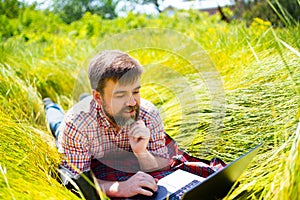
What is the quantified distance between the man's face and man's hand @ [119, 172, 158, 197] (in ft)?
1.00

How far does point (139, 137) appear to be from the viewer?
70.8 inches

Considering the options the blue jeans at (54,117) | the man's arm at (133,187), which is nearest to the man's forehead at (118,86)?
the man's arm at (133,187)

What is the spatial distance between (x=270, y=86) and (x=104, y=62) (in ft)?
3.23

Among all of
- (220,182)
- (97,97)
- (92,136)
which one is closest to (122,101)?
(97,97)

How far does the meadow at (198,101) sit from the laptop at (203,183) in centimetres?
7

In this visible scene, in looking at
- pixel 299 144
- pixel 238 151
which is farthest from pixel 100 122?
pixel 299 144

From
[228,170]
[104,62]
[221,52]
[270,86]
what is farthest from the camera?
[221,52]

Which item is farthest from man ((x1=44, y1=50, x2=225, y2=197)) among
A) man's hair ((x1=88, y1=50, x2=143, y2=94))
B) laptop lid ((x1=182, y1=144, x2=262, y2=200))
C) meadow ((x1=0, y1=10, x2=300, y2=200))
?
laptop lid ((x1=182, y1=144, x2=262, y2=200))

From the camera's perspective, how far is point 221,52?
307 cm

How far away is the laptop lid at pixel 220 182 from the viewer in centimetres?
129

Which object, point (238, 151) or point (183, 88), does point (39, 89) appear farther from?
point (238, 151)

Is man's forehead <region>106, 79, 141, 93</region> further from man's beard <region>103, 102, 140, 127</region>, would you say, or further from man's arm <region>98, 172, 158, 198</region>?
man's arm <region>98, 172, 158, 198</region>

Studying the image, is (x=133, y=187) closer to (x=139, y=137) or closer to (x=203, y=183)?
(x=139, y=137)

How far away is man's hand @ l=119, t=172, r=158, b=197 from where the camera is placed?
1567 mm
